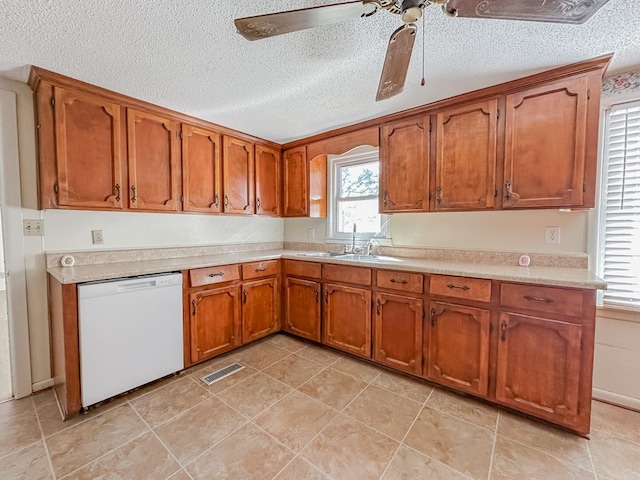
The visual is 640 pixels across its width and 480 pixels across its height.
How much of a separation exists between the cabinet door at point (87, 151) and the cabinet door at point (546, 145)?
9.53 ft

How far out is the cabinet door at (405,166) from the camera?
7.66 ft

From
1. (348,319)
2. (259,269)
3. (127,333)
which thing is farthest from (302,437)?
(259,269)

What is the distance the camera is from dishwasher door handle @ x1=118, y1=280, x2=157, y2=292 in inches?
73.8

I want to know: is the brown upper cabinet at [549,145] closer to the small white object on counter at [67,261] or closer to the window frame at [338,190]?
the window frame at [338,190]

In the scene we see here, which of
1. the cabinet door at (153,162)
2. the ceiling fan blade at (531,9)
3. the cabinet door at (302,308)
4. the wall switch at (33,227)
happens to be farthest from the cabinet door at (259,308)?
the ceiling fan blade at (531,9)

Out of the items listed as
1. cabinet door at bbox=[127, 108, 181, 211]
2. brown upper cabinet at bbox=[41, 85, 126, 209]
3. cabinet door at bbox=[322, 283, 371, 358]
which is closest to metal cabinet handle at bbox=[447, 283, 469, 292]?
cabinet door at bbox=[322, 283, 371, 358]

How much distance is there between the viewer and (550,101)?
1831mm

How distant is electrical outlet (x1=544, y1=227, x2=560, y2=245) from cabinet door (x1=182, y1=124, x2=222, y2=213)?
2818mm

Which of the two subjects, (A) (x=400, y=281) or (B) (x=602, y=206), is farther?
(A) (x=400, y=281)

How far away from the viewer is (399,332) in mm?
2234

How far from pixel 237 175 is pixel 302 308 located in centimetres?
158

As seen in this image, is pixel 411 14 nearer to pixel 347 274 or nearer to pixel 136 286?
pixel 347 274

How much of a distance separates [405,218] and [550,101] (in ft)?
4.31

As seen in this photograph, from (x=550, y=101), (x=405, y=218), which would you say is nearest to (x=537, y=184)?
(x=550, y=101)
